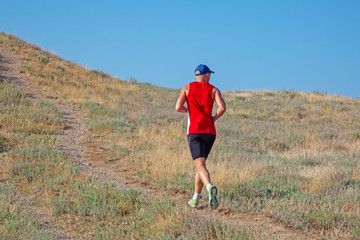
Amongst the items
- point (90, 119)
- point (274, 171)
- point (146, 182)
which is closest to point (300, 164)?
point (274, 171)

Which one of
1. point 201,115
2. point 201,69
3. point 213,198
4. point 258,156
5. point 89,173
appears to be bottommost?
point 89,173

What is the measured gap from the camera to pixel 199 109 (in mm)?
4984

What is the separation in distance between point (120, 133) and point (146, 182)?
455 centimetres

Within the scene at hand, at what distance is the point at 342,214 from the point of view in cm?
470

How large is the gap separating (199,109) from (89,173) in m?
3.81

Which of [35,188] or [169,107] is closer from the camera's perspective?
[35,188]

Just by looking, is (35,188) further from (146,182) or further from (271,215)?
(271,215)

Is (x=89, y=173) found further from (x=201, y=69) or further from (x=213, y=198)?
(x=201, y=69)

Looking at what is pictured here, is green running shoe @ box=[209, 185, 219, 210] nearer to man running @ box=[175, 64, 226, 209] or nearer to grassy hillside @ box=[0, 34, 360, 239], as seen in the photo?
man running @ box=[175, 64, 226, 209]

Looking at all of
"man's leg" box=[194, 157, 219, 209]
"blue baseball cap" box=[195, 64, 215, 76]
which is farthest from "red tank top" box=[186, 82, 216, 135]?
"man's leg" box=[194, 157, 219, 209]

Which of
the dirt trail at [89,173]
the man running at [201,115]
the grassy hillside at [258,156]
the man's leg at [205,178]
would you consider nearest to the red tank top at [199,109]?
the man running at [201,115]

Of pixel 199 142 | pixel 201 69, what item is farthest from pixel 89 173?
pixel 201 69

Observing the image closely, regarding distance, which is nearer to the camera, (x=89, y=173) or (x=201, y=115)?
(x=201, y=115)

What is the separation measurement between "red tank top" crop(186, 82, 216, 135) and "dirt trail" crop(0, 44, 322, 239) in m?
1.21
